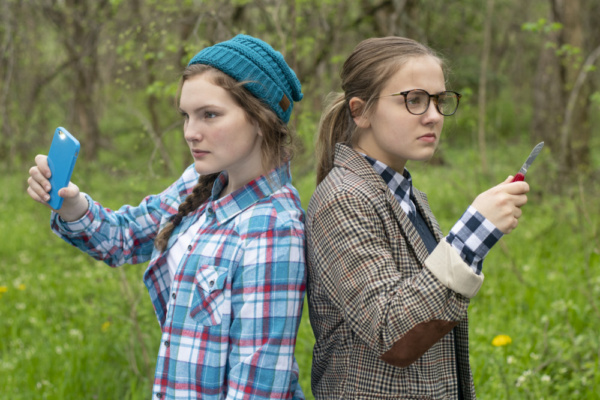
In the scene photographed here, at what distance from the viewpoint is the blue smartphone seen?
1.48 meters

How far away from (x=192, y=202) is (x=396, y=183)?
0.57 metres

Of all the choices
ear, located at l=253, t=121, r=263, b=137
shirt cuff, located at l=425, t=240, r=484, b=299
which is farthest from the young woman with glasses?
ear, located at l=253, t=121, r=263, b=137

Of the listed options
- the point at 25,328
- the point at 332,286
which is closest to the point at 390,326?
the point at 332,286

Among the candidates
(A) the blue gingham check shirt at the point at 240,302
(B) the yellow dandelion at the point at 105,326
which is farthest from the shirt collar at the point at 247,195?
(B) the yellow dandelion at the point at 105,326

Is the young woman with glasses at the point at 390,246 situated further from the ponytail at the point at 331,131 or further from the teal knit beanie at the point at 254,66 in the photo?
the teal knit beanie at the point at 254,66

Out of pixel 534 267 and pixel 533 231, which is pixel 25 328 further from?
pixel 533 231

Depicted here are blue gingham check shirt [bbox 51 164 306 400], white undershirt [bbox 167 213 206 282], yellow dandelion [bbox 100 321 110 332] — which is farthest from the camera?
yellow dandelion [bbox 100 321 110 332]

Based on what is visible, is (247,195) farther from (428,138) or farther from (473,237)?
(473,237)

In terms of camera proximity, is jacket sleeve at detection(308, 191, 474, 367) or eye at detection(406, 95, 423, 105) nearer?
jacket sleeve at detection(308, 191, 474, 367)

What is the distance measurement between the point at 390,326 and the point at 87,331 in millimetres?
2911

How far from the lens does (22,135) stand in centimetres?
718

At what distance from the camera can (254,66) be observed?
1479mm

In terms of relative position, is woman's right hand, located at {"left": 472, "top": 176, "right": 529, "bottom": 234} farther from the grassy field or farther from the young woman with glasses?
the grassy field

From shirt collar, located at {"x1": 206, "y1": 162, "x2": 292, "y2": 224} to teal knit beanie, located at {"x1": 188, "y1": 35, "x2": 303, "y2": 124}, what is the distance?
163 millimetres
